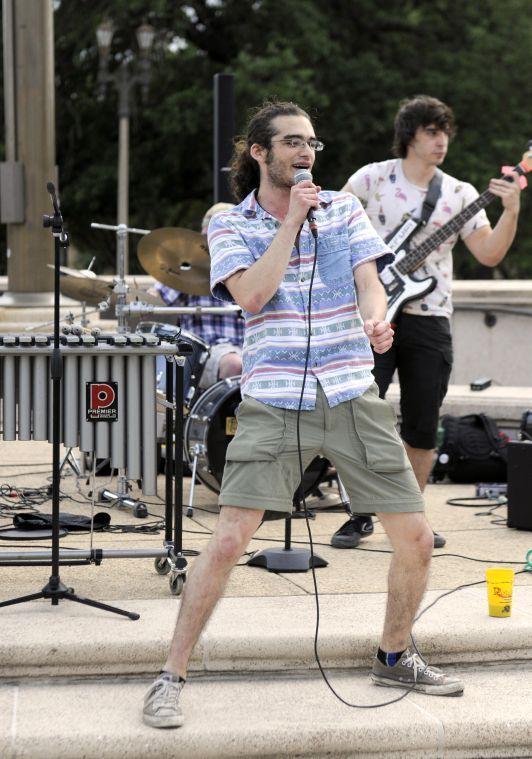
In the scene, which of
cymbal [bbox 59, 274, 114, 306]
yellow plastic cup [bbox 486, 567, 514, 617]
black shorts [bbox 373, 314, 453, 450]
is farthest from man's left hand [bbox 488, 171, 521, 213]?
cymbal [bbox 59, 274, 114, 306]

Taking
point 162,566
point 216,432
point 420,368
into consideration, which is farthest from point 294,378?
point 216,432

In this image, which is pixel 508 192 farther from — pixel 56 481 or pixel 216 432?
pixel 56 481

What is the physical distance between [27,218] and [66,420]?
6896mm

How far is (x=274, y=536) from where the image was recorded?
21.1 feet

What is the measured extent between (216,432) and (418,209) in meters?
1.77

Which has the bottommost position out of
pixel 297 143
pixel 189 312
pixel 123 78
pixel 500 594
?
pixel 500 594

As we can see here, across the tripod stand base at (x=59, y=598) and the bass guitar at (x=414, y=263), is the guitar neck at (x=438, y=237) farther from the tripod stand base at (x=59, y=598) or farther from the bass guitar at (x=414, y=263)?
the tripod stand base at (x=59, y=598)

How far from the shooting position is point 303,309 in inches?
155

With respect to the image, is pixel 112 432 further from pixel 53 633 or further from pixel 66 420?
pixel 53 633

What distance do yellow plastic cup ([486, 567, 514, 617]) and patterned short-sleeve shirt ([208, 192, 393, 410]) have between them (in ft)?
4.01

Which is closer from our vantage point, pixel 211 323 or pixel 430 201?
pixel 430 201

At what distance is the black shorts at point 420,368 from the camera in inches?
236

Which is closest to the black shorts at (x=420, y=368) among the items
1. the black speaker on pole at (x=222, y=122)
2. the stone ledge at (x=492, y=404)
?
the stone ledge at (x=492, y=404)

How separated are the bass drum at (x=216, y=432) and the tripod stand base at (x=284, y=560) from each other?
121 cm
